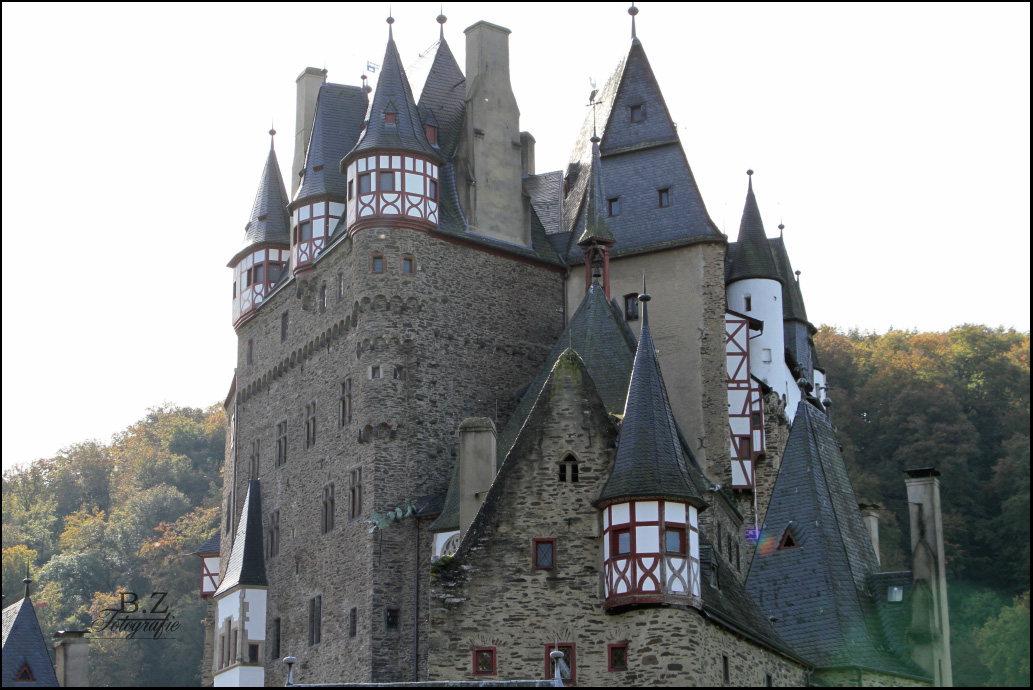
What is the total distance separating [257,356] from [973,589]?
25.4 metres

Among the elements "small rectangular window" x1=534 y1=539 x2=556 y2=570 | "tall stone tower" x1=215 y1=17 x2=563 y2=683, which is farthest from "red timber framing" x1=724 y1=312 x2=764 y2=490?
"small rectangular window" x1=534 y1=539 x2=556 y2=570

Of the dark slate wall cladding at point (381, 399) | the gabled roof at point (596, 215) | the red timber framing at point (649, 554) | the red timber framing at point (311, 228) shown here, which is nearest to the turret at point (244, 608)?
the dark slate wall cladding at point (381, 399)

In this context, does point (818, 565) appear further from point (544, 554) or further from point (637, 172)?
point (637, 172)

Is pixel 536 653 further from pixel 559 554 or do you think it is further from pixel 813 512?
pixel 813 512

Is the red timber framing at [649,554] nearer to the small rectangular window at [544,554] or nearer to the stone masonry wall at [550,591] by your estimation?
the stone masonry wall at [550,591]

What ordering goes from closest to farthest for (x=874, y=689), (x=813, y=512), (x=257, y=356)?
1. (x=874, y=689)
2. (x=813, y=512)
3. (x=257, y=356)

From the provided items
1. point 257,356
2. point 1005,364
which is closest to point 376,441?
point 257,356

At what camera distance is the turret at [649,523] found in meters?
28.7

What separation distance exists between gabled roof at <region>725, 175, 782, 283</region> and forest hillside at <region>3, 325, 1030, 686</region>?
1399 centimetres

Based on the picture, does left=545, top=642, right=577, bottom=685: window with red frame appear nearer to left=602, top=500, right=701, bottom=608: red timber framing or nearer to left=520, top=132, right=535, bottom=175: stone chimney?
left=602, top=500, right=701, bottom=608: red timber framing

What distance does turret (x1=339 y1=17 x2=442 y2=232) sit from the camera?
1620 inches

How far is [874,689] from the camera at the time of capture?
103 ft

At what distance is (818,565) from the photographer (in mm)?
33406

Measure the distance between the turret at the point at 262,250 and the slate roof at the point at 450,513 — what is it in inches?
460
